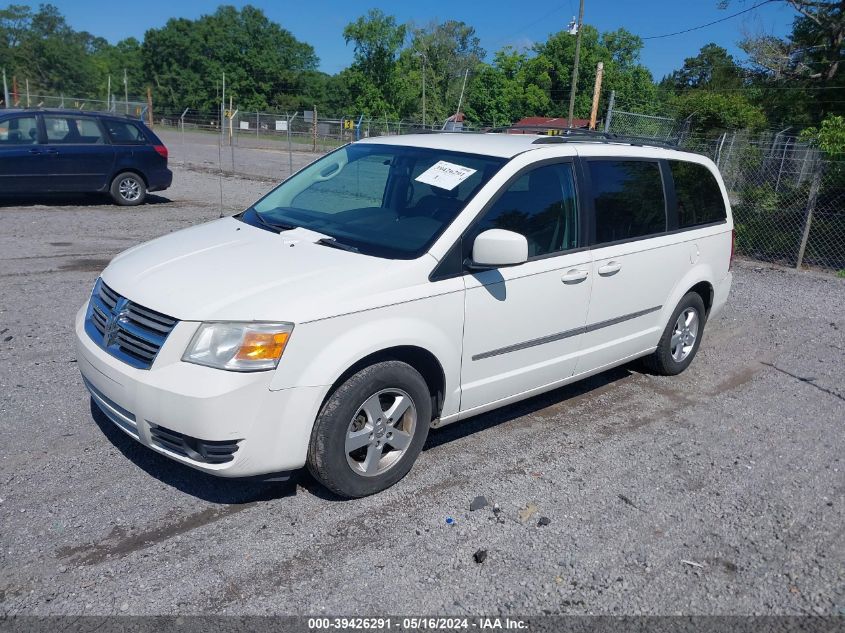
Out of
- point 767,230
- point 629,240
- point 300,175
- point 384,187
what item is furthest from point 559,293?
point 767,230

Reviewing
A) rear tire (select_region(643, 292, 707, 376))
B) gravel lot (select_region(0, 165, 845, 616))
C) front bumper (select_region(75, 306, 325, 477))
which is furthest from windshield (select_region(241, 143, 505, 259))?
rear tire (select_region(643, 292, 707, 376))

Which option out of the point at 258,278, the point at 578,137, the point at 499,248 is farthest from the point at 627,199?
the point at 258,278

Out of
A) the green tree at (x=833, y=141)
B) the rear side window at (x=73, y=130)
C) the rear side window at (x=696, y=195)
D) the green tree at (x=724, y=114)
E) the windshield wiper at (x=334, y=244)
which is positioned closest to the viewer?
the windshield wiper at (x=334, y=244)

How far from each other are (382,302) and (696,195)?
3546 millimetres

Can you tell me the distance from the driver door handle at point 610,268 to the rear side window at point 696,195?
1079 mm

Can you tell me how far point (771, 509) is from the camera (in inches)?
159

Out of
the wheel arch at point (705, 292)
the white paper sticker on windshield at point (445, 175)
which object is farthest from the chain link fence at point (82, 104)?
the white paper sticker on windshield at point (445, 175)

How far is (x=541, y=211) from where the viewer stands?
4527 mm

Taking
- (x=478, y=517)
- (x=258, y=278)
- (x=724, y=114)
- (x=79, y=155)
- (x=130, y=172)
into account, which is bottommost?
(x=478, y=517)

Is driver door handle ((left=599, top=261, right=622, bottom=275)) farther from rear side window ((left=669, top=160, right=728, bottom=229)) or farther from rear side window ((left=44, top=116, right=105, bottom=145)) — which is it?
rear side window ((left=44, top=116, right=105, bottom=145))

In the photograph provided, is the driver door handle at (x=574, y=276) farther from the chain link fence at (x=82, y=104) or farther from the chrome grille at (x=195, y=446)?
the chain link fence at (x=82, y=104)

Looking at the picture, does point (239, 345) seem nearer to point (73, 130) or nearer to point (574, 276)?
point (574, 276)

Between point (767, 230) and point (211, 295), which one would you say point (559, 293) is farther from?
point (767, 230)

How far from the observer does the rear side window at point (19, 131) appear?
477 inches
